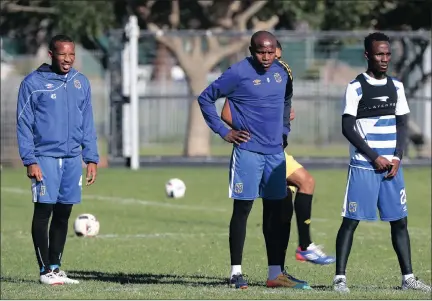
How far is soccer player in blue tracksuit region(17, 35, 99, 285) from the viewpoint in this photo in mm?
10844

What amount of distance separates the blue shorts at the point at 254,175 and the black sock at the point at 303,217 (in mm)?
2721

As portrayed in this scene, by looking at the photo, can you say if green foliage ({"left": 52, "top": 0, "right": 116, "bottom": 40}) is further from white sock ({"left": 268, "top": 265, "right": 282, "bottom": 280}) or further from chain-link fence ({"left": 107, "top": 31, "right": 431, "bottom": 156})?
white sock ({"left": 268, "top": 265, "right": 282, "bottom": 280})

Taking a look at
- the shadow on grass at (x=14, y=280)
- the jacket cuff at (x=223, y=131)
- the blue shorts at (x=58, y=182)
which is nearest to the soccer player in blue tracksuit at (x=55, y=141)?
the blue shorts at (x=58, y=182)

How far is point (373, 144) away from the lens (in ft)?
33.6

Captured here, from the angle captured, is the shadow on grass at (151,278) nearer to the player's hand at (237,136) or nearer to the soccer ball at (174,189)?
the player's hand at (237,136)

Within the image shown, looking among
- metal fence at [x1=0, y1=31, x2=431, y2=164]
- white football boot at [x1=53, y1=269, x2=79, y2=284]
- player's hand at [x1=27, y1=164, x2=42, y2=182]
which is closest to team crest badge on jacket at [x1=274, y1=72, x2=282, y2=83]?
player's hand at [x1=27, y1=164, x2=42, y2=182]

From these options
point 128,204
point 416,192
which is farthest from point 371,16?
point 128,204

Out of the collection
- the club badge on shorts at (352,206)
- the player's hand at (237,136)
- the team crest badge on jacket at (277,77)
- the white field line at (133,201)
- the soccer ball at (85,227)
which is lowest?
the white field line at (133,201)

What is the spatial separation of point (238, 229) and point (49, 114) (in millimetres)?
1857

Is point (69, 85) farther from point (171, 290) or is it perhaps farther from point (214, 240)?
point (214, 240)

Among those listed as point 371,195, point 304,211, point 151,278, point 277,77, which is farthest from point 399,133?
point 304,211

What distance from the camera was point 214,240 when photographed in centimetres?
1617

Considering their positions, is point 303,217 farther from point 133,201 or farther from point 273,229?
point 133,201

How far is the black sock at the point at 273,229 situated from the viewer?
10.9m
